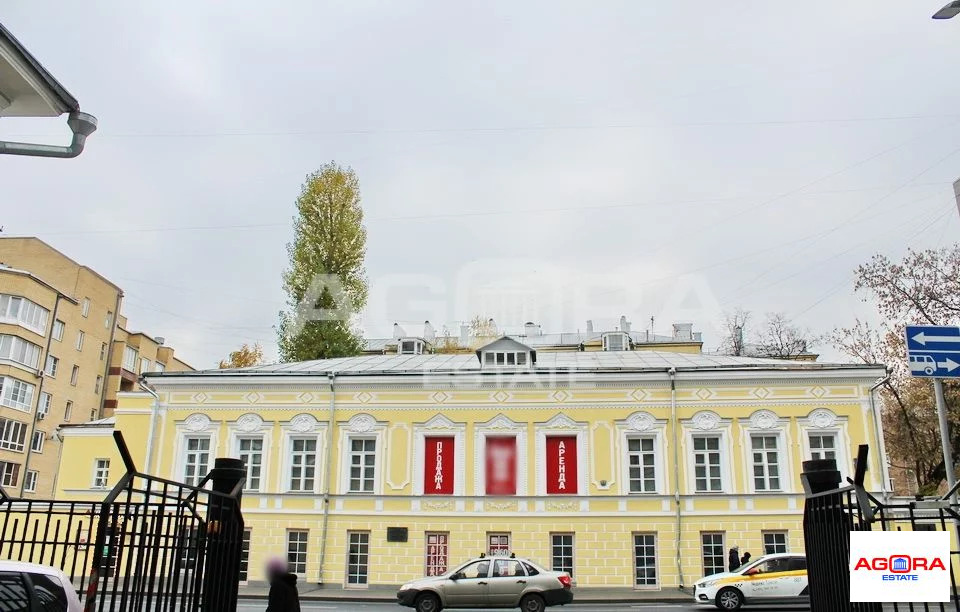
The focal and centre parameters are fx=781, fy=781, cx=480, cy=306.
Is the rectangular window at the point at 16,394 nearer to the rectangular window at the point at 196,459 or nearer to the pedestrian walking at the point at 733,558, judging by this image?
the rectangular window at the point at 196,459

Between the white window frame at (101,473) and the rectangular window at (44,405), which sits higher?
the rectangular window at (44,405)

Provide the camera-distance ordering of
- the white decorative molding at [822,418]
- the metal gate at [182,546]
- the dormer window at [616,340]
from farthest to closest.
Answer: the dormer window at [616,340] < the white decorative molding at [822,418] < the metal gate at [182,546]

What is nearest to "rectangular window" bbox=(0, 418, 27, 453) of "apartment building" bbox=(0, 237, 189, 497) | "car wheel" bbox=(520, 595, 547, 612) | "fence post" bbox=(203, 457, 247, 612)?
"apartment building" bbox=(0, 237, 189, 497)

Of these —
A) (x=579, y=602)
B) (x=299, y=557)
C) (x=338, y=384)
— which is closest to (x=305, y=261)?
(x=338, y=384)

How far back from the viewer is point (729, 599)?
20.6 m

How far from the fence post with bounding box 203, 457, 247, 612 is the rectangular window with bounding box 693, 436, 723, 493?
22292mm

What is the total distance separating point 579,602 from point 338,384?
11565mm

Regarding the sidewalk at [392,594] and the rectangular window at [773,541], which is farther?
the rectangular window at [773,541]

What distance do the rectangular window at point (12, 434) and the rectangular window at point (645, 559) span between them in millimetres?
37587

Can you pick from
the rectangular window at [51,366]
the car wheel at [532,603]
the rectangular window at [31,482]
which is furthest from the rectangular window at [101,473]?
the rectangular window at [51,366]

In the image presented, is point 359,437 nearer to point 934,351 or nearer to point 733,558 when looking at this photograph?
point 733,558

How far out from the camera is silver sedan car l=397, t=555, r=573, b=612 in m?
19.4

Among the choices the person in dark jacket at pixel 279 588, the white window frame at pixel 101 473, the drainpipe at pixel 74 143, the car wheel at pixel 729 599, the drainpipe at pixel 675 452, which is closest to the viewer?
the drainpipe at pixel 74 143

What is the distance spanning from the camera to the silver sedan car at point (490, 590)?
63.6 ft
